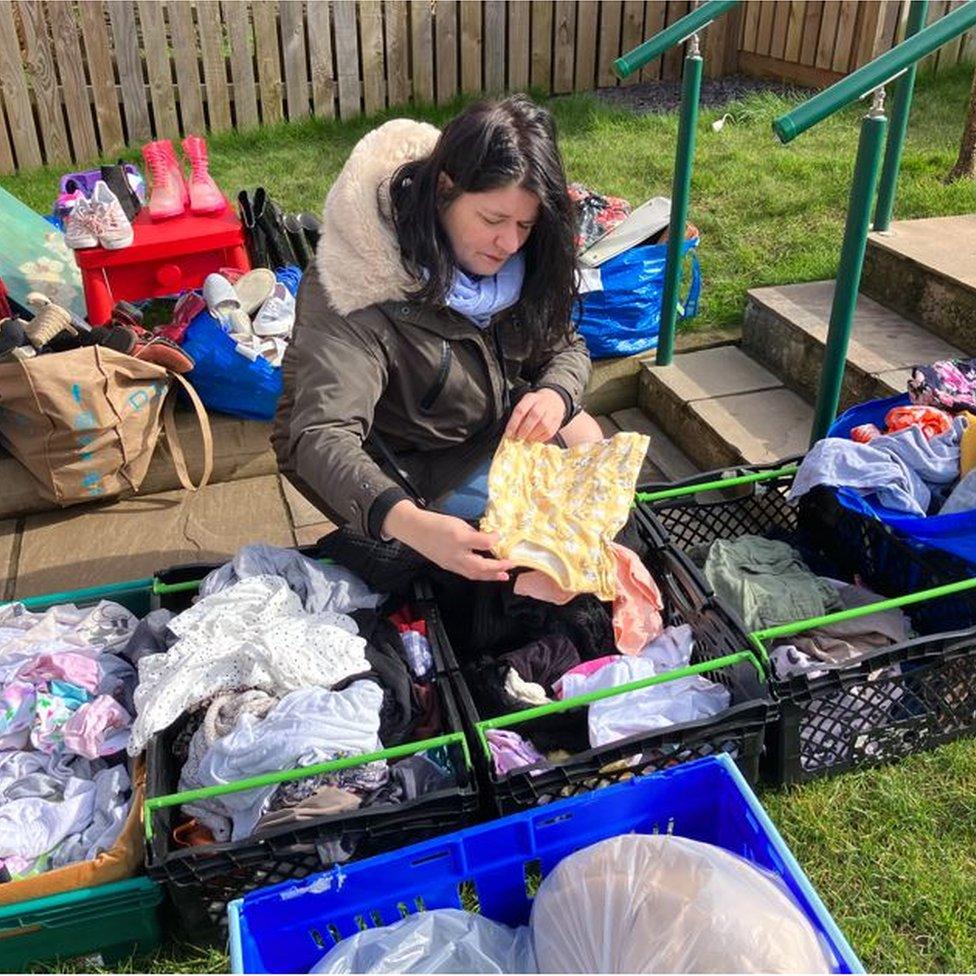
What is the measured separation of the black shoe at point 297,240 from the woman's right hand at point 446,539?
2406 millimetres

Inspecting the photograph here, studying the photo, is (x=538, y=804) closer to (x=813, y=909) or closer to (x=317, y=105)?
(x=813, y=909)

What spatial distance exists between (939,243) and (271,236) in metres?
2.59

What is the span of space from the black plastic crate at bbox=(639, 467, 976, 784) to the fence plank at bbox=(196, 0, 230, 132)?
220 inches

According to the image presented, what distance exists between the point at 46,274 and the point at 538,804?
322cm

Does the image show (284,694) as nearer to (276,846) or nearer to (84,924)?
(276,846)

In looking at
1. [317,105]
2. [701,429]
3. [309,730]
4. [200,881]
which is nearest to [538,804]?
[309,730]

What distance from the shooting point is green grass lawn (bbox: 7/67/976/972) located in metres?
1.93

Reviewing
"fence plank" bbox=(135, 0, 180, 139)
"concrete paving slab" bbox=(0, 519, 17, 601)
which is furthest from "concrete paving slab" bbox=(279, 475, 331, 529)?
"fence plank" bbox=(135, 0, 180, 139)

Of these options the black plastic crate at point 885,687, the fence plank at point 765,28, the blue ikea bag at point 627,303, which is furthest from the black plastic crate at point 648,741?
the fence plank at point 765,28

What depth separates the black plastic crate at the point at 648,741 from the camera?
1.92m

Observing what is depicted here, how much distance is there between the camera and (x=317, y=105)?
708 cm

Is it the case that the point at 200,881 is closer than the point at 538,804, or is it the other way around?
the point at 200,881

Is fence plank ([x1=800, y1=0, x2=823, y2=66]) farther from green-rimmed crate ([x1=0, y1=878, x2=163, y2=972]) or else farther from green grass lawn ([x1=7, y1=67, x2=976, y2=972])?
green-rimmed crate ([x1=0, y1=878, x2=163, y2=972])

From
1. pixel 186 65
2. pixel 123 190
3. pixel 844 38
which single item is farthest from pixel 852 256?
pixel 186 65
